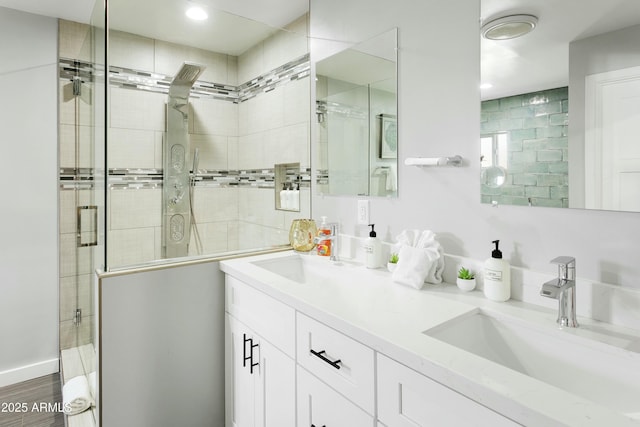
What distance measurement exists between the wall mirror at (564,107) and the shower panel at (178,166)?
1.34 meters

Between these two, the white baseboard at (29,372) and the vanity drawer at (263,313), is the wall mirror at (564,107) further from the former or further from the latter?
the white baseboard at (29,372)

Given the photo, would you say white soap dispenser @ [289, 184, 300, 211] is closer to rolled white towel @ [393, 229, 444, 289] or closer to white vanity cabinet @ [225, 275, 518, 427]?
white vanity cabinet @ [225, 275, 518, 427]

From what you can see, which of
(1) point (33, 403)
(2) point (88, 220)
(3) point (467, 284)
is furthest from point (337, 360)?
(1) point (33, 403)

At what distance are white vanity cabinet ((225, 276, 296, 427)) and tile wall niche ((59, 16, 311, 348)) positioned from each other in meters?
0.37

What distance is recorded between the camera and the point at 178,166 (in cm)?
182

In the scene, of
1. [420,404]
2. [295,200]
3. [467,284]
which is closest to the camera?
[420,404]

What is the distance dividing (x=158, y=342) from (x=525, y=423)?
4.71 feet

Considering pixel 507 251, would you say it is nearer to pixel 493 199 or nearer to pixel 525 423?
pixel 493 199

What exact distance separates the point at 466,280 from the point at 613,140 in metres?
0.59

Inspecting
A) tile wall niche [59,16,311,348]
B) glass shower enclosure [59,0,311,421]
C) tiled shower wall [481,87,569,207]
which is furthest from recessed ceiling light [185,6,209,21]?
tiled shower wall [481,87,569,207]

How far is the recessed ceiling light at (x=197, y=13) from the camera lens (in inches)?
70.9

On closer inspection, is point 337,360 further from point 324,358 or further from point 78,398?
point 78,398

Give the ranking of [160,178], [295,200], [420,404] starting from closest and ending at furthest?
1. [420,404]
2. [160,178]
3. [295,200]

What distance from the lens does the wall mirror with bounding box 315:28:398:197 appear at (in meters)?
1.63
